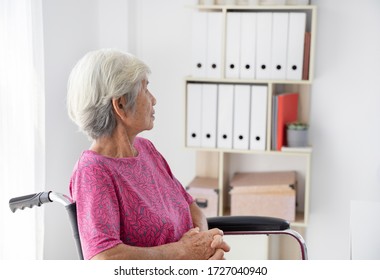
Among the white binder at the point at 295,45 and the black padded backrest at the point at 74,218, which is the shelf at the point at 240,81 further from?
the black padded backrest at the point at 74,218

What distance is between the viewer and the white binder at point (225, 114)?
9.47 feet

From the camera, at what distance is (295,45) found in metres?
2.79

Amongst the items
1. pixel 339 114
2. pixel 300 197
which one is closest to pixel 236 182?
pixel 300 197

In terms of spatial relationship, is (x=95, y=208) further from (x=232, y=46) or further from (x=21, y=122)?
→ (x=232, y=46)

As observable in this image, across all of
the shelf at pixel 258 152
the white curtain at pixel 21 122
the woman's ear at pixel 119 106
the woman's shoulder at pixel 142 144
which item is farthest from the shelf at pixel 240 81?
the woman's ear at pixel 119 106

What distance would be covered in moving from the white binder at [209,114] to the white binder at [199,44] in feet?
0.27

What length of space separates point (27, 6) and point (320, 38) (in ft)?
4.59

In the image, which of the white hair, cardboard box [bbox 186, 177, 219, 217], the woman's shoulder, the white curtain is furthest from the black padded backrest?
cardboard box [bbox 186, 177, 219, 217]

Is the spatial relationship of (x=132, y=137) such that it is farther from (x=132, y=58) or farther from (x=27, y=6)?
(x=27, y=6)

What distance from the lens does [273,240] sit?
3145 mm

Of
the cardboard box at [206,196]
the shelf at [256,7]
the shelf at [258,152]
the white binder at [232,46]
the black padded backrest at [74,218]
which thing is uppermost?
the shelf at [256,7]

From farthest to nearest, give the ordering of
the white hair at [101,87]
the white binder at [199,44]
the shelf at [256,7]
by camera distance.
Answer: the white binder at [199,44] → the shelf at [256,7] → the white hair at [101,87]

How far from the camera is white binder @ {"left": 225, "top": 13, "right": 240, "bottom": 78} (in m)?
2.84

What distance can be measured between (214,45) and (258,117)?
1.31 ft
